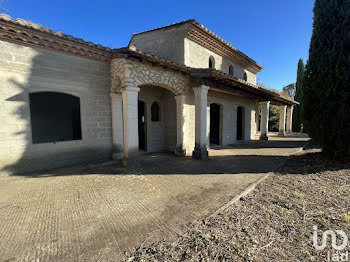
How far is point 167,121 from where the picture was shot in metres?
7.74

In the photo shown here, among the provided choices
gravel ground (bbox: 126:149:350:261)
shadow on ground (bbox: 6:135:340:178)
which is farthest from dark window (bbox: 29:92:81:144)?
gravel ground (bbox: 126:149:350:261)

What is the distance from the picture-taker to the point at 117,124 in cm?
572

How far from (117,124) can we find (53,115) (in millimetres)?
4757

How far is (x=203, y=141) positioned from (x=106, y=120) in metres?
3.62

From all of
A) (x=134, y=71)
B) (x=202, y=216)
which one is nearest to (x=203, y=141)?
(x=134, y=71)

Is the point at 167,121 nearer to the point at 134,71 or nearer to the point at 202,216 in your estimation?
the point at 134,71

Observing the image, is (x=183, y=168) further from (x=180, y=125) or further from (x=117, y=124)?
(x=117, y=124)

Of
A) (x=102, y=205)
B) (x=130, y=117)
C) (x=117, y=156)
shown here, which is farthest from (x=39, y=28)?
(x=102, y=205)

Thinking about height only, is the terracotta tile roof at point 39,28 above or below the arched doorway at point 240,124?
above

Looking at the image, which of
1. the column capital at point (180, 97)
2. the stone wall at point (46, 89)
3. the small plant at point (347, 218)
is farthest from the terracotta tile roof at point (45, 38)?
the small plant at point (347, 218)

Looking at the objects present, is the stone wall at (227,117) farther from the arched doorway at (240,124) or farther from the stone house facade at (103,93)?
the arched doorway at (240,124)

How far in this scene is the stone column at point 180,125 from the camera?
6672 millimetres

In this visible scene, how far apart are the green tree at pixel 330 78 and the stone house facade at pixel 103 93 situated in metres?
2.67

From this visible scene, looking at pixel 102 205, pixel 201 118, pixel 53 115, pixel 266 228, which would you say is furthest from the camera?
pixel 53 115
